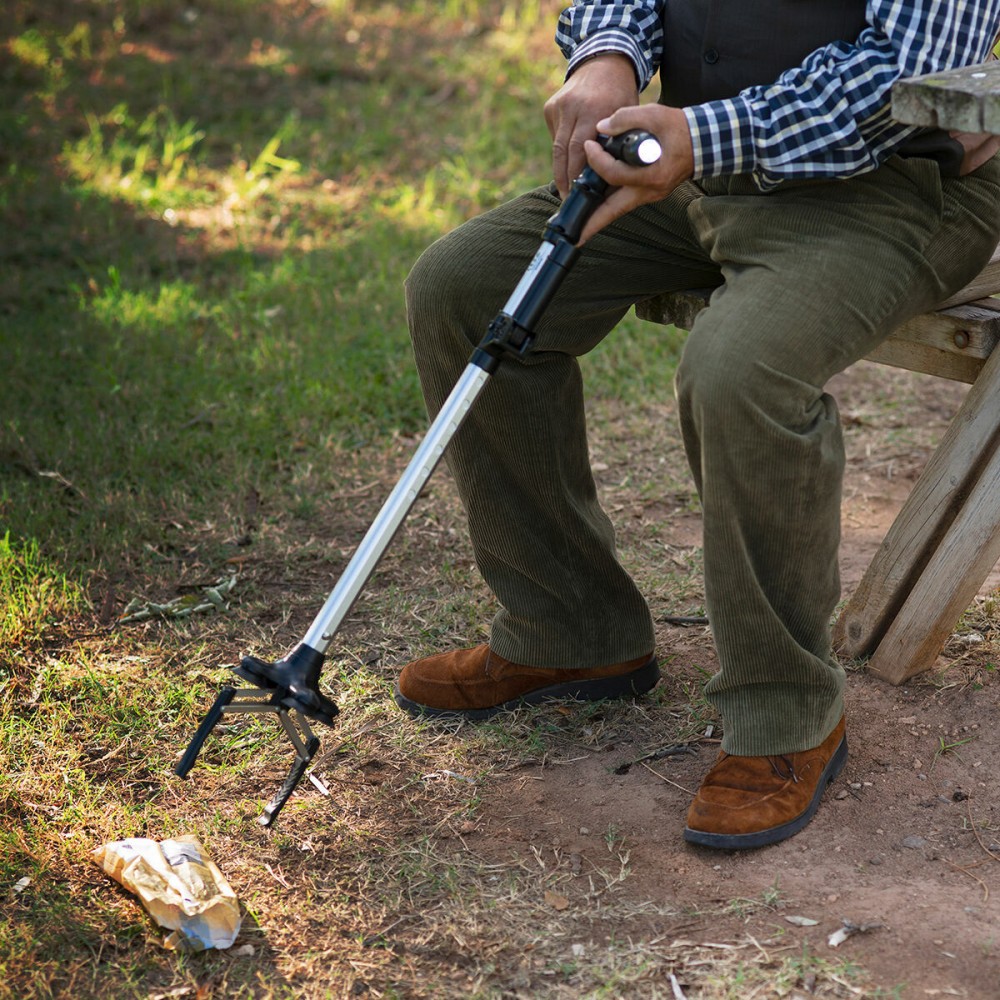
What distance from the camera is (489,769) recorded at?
2.46 meters

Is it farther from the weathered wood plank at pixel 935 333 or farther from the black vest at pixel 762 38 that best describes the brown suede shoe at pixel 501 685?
the black vest at pixel 762 38

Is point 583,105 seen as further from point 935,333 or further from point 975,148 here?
point 935,333

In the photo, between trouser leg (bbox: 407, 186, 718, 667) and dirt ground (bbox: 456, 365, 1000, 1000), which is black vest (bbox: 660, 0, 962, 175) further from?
dirt ground (bbox: 456, 365, 1000, 1000)

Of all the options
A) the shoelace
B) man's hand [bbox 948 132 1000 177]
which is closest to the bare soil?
the shoelace

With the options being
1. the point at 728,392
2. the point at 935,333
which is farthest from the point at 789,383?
the point at 935,333

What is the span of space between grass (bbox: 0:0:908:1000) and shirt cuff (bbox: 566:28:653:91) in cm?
130

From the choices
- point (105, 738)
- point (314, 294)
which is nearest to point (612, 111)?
point (105, 738)

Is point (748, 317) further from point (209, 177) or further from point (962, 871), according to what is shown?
point (209, 177)

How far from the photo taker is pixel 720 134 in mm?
2018

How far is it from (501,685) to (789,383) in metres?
1.01

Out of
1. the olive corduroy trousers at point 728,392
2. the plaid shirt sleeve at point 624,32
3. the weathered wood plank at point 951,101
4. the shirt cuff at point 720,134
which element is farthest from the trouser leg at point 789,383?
the plaid shirt sleeve at point 624,32

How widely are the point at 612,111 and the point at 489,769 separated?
4.27 ft

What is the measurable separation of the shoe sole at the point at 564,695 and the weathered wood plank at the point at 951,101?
127cm

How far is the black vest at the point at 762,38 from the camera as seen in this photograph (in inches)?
82.4
